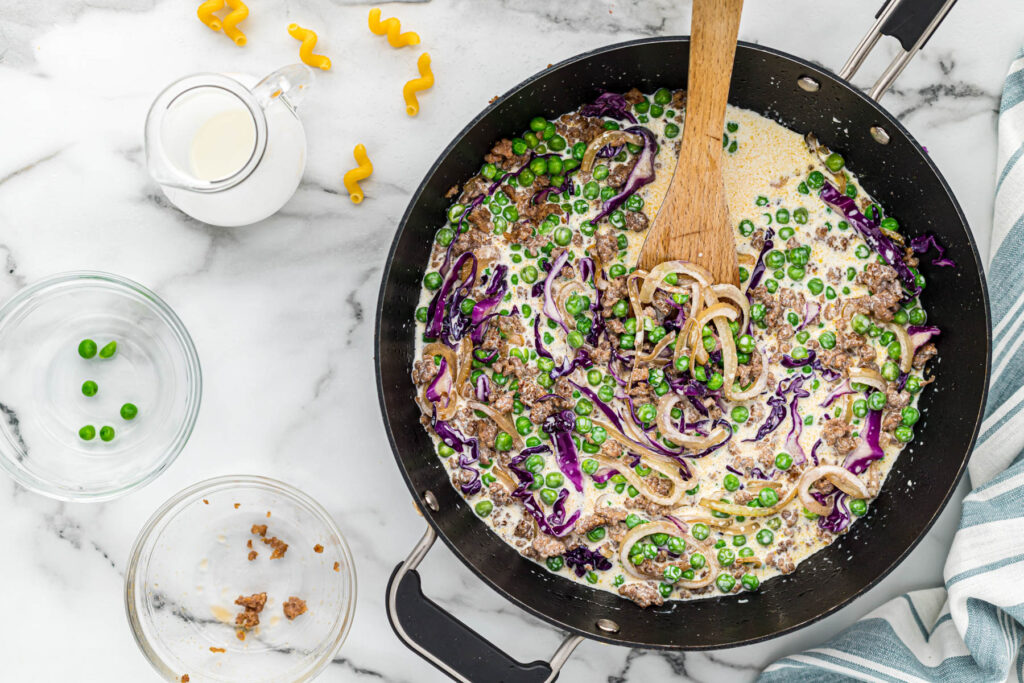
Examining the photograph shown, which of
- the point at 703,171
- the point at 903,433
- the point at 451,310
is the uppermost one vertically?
the point at 703,171

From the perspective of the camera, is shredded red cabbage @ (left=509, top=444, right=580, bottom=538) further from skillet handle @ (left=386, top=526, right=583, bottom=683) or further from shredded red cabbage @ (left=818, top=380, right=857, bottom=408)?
shredded red cabbage @ (left=818, top=380, right=857, bottom=408)

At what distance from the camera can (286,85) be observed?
10.0 ft

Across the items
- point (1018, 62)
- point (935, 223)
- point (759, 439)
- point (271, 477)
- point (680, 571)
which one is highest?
point (1018, 62)

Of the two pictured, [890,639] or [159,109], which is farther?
[890,639]

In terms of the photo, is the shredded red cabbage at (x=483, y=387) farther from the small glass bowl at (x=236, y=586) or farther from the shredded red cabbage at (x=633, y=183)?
the small glass bowl at (x=236, y=586)

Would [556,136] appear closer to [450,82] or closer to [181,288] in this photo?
[450,82]

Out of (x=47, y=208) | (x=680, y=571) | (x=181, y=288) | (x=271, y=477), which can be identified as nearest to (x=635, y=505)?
(x=680, y=571)

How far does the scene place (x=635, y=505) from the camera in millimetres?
3385

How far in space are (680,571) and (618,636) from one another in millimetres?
348

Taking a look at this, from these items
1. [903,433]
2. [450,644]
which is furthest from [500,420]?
[903,433]

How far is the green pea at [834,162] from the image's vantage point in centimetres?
341

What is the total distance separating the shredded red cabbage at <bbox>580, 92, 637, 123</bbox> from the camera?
3406 millimetres

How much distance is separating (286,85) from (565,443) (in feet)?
5.47

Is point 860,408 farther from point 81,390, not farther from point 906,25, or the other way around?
point 81,390
